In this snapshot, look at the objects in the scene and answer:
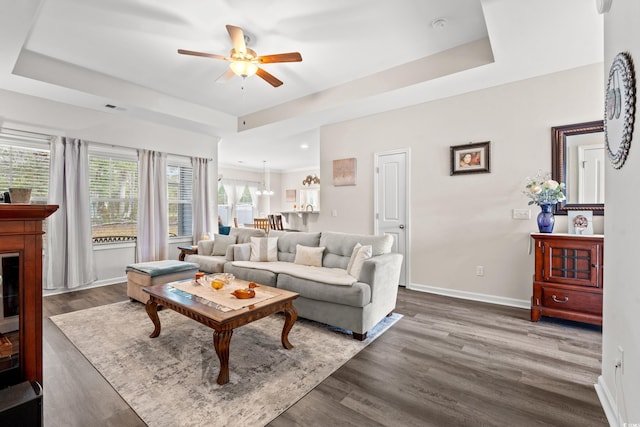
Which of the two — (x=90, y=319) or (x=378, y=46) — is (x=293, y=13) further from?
(x=90, y=319)

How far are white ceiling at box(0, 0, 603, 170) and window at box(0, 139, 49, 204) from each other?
75 cm

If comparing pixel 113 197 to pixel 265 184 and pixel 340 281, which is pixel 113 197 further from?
pixel 265 184

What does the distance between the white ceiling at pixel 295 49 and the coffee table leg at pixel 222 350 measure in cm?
267

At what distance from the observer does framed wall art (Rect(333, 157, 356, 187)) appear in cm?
495

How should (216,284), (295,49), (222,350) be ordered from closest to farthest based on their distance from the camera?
1. (222,350)
2. (216,284)
3. (295,49)

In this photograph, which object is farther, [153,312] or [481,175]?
[481,175]

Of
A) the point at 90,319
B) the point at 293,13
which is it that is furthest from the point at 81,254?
the point at 293,13

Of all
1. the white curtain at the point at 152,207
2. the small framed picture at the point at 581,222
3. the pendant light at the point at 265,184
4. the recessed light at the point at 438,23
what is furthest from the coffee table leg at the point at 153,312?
the pendant light at the point at 265,184

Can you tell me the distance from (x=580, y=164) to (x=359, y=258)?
103 inches

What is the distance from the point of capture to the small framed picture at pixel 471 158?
3736 mm

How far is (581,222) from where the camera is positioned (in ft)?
9.89

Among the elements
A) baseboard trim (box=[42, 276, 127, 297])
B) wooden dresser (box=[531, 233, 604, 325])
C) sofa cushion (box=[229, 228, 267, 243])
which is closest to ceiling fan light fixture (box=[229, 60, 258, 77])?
sofa cushion (box=[229, 228, 267, 243])

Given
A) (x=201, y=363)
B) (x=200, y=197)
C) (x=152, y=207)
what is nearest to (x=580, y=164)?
(x=201, y=363)

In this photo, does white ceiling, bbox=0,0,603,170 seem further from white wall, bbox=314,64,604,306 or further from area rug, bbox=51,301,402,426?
area rug, bbox=51,301,402,426
